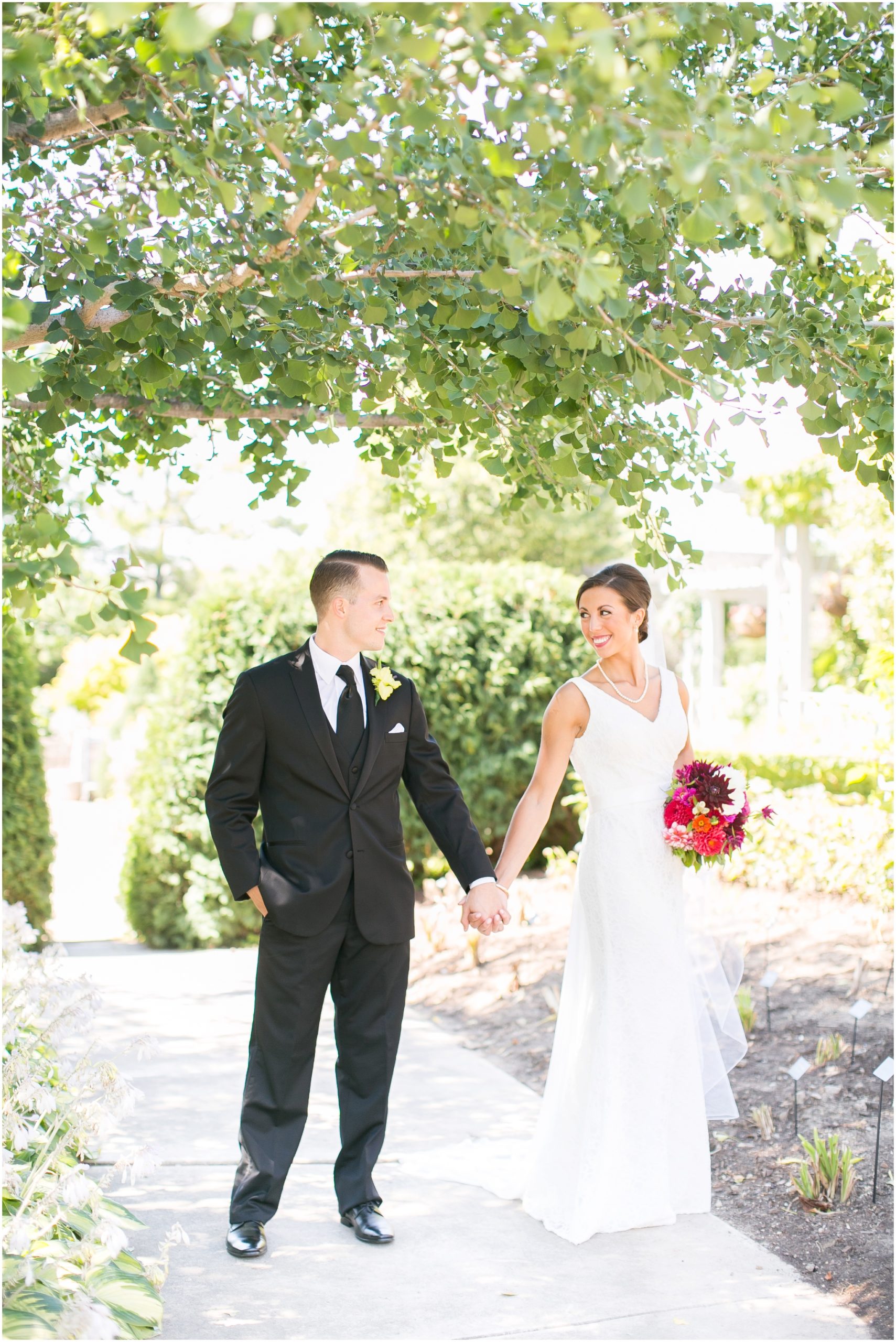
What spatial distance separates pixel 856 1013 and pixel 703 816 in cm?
106

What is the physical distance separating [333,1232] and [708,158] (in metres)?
3.20

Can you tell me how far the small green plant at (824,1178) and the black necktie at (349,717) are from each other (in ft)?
6.21

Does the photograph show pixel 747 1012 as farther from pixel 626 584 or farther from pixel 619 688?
pixel 626 584

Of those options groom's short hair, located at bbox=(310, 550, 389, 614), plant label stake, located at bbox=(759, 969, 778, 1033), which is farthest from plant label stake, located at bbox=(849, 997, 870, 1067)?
groom's short hair, located at bbox=(310, 550, 389, 614)

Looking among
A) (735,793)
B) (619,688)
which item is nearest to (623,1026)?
(735,793)

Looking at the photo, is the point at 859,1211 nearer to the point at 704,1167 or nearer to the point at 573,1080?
the point at 704,1167

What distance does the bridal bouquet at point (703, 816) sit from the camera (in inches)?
143

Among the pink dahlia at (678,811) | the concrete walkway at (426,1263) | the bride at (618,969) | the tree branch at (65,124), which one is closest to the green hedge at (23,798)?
the concrete walkway at (426,1263)

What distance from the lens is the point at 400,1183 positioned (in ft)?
13.1

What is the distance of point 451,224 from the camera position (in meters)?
2.18

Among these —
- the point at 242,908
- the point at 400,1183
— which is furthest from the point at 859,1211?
the point at 242,908

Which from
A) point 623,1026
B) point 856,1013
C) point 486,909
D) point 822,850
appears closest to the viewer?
point 486,909

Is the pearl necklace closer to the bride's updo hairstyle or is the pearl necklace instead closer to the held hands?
the bride's updo hairstyle

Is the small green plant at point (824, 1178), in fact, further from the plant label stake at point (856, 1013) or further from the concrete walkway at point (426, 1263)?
the plant label stake at point (856, 1013)
